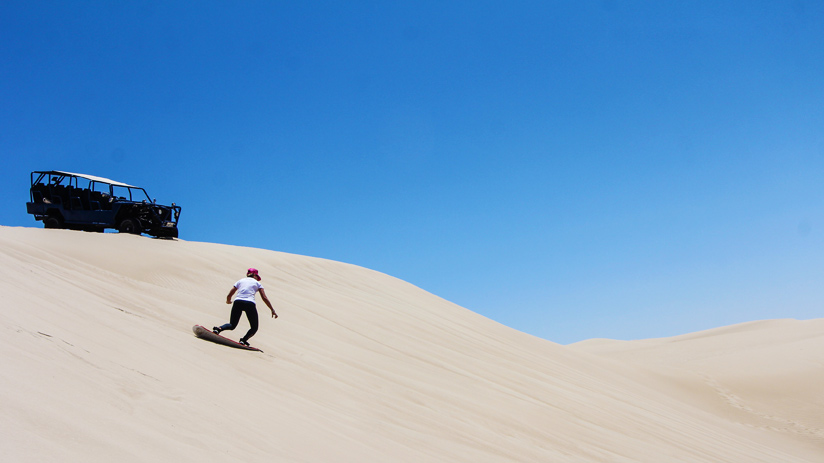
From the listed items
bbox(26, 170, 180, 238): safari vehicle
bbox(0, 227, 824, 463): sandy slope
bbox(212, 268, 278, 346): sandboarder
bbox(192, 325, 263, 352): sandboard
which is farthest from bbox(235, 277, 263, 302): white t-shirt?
bbox(26, 170, 180, 238): safari vehicle

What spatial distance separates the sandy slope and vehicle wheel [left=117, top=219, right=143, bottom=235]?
5.35 ft

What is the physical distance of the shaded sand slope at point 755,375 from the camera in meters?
11.9

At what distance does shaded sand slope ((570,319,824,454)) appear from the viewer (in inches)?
468

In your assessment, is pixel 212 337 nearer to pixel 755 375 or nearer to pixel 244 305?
pixel 244 305

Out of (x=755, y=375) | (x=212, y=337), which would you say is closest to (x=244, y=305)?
(x=212, y=337)

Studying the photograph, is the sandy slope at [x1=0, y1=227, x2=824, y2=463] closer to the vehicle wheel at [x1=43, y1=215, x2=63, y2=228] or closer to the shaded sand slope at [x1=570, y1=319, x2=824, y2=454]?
the shaded sand slope at [x1=570, y1=319, x2=824, y2=454]

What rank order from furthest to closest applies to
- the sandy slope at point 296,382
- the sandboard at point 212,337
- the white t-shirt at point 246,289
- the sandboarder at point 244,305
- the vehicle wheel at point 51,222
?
the vehicle wheel at point 51,222
the white t-shirt at point 246,289
the sandboarder at point 244,305
the sandboard at point 212,337
the sandy slope at point 296,382

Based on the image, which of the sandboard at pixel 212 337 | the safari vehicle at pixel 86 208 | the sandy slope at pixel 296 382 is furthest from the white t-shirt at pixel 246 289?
the safari vehicle at pixel 86 208

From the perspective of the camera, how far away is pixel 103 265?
28.1 feet

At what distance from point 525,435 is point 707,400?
9.49 metres

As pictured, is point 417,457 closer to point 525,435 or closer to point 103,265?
point 525,435

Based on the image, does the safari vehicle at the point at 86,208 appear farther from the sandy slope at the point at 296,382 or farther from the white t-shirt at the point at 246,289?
the white t-shirt at the point at 246,289

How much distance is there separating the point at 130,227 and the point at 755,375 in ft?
56.2

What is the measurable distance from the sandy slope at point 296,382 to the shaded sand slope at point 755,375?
22cm
